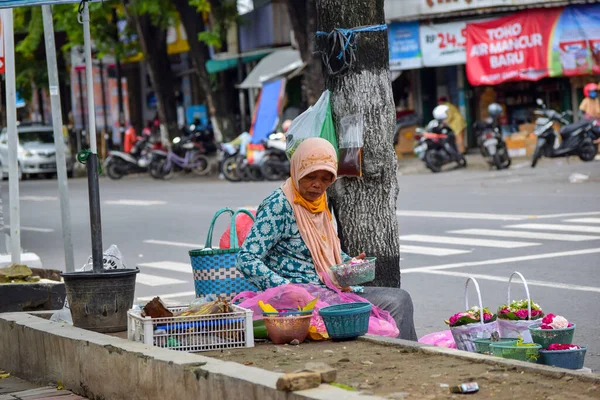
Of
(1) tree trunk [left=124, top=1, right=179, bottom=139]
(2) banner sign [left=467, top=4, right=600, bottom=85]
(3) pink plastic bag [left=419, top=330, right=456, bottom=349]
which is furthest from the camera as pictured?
(1) tree trunk [left=124, top=1, right=179, bottom=139]

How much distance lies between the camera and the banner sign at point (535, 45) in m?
25.2

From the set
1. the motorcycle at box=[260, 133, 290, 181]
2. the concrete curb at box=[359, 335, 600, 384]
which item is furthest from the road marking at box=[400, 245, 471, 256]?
the motorcycle at box=[260, 133, 290, 181]

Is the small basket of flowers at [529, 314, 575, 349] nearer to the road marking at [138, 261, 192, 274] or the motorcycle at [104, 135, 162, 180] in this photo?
the road marking at [138, 261, 192, 274]

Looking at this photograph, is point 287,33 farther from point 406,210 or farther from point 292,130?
point 292,130

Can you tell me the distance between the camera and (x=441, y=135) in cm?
2459

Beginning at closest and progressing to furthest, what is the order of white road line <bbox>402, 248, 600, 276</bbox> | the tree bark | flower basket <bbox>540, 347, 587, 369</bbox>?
flower basket <bbox>540, 347, 587, 369</bbox> → white road line <bbox>402, 248, 600, 276</bbox> → the tree bark

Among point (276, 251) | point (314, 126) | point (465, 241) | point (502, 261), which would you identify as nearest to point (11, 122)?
point (314, 126)

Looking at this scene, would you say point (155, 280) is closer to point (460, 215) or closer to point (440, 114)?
point (460, 215)

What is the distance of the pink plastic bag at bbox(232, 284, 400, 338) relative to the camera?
19.6 feet

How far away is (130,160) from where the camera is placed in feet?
105

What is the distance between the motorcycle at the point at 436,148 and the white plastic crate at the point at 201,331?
1903 centimetres

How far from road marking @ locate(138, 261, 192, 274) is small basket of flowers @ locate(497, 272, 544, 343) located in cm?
643

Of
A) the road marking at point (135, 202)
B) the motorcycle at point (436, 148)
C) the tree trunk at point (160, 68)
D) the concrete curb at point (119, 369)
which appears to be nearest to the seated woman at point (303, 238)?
the concrete curb at point (119, 369)

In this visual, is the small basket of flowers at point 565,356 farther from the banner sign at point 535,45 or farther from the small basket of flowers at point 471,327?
the banner sign at point 535,45
